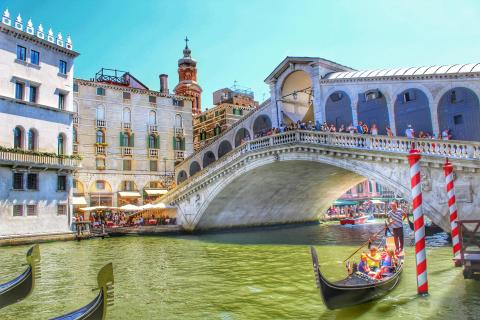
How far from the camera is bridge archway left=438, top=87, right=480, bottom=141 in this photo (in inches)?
598

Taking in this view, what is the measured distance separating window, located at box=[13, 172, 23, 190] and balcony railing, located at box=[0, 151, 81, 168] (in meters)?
0.78

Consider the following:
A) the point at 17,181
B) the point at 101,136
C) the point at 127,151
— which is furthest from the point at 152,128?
the point at 17,181

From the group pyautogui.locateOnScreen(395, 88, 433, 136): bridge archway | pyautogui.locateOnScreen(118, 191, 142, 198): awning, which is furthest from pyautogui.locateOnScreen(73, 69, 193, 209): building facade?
pyautogui.locateOnScreen(395, 88, 433, 136): bridge archway

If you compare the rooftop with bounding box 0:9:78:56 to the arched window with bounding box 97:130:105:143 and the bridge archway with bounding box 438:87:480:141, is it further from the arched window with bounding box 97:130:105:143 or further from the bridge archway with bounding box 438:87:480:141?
the bridge archway with bounding box 438:87:480:141

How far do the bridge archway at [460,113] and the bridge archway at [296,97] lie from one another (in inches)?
317

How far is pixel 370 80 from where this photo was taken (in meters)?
18.7

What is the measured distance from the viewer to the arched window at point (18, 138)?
2098cm

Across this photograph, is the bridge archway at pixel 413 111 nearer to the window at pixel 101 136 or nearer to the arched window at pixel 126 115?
the arched window at pixel 126 115

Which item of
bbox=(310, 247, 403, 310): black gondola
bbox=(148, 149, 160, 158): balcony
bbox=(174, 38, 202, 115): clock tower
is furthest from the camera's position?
bbox=(174, 38, 202, 115): clock tower

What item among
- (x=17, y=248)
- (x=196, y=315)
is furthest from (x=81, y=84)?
(x=196, y=315)

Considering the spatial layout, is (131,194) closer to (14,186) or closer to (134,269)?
(14,186)

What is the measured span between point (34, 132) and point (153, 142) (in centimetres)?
1148

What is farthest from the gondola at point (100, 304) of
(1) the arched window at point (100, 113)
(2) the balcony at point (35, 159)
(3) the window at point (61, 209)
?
(1) the arched window at point (100, 113)

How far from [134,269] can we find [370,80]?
13355 millimetres
